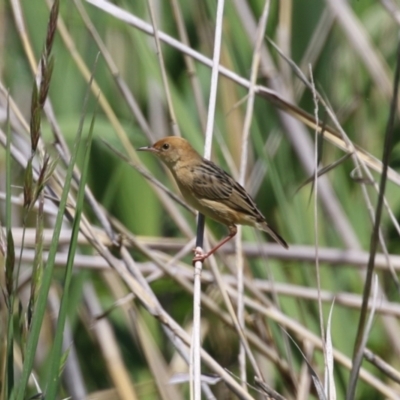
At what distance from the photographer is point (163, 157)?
337cm

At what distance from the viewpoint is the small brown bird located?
3229 millimetres

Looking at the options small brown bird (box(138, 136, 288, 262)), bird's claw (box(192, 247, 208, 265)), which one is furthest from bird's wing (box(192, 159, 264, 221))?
bird's claw (box(192, 247, 208, 265))

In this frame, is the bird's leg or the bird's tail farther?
the bird's tail

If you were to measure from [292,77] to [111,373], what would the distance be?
1.68 m

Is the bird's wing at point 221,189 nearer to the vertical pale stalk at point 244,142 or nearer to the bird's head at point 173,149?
the bird's head at point 173,149

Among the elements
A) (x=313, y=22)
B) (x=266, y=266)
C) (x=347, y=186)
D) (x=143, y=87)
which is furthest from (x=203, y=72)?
(x=266, y=266)

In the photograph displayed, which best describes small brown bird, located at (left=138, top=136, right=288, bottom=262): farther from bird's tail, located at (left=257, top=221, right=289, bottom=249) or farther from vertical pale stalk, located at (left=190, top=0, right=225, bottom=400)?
vertical pale stalk, located at (left=190, top=0, right=225, bottom=400)

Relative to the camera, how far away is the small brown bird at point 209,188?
3.23 m

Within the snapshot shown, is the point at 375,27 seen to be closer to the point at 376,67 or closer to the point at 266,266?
the point at 376,67

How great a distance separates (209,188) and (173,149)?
0.76ft

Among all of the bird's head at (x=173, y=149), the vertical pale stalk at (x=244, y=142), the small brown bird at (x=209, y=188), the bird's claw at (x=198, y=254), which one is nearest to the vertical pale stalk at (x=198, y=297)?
the bird's claw at (x=198, y=254)

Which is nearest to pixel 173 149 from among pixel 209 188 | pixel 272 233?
pixel 209 188

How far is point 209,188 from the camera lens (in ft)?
11.0

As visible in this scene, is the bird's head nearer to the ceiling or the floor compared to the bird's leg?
nearer to the ceiling
